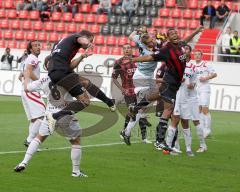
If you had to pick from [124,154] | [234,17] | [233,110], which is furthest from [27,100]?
[234,17]

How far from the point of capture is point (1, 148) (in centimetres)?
1570

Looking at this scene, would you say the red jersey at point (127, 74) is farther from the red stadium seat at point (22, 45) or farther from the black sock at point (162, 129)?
the red stadium seat at point (22, 45)

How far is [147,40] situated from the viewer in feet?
54.7

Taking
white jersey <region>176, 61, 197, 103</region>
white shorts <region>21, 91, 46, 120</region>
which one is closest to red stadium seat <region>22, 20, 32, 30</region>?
white shorts <region>21, 91, 46, 120</region>

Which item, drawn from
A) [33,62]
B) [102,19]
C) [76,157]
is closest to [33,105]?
[33,62]

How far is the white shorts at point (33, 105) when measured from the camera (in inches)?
616

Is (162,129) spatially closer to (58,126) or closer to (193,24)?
(58,126)

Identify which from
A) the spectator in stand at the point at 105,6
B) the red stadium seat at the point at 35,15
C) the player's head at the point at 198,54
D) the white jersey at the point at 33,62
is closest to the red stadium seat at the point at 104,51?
the spectator in stand at the point at 105,6

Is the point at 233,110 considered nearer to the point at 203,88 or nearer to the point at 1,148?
the point at 203,88

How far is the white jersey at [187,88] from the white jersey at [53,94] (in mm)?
3656

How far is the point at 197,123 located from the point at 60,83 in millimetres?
4506

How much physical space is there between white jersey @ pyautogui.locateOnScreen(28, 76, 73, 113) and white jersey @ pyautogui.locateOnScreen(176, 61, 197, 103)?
366 cm

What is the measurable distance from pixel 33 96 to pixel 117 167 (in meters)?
2.90

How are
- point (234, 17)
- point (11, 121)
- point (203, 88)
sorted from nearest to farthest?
point (203, 88)
point (11, 121)
point (234, 17)
